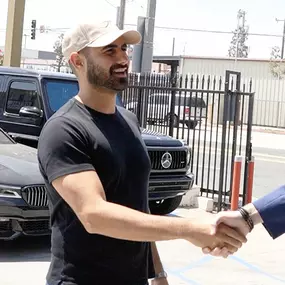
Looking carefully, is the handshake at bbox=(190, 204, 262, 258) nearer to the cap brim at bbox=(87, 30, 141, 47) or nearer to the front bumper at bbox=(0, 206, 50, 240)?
the cap brim at bbox=(87, 30, 141, 47)

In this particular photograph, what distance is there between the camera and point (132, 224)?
2.02m

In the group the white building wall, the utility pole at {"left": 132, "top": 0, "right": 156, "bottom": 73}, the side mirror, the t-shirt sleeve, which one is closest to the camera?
the t-shirt sleeve

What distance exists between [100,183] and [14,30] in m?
11.8

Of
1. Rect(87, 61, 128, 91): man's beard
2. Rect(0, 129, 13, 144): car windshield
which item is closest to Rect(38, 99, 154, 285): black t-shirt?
Rect(87, 61, 128, 91): man's beard

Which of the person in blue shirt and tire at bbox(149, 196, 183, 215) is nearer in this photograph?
the person in blue shirt

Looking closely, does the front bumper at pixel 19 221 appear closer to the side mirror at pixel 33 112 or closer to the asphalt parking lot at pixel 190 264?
the asphalt parking lot at pixel 190 264

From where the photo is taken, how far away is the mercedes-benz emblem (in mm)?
8336

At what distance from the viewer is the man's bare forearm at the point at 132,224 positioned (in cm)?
201

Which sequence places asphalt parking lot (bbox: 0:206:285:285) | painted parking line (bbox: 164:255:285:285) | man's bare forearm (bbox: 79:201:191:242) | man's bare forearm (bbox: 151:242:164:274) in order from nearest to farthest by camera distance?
1. man's bare forearm (bbox: 79:201:191:242)
2. man's bare forearm (bbox: 151:242:164:274)
3. asphalt parking lot (bbox: 0:206:285:285)
4. painted parking line (bbox: 164:255:285:285)

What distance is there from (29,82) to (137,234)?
6772 millimetres

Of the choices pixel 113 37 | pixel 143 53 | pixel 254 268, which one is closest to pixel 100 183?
pixel 113 37

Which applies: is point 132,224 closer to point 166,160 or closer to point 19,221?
point 19,221

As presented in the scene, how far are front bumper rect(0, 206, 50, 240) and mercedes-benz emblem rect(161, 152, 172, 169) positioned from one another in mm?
2382

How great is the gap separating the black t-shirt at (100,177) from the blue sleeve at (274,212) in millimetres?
468
